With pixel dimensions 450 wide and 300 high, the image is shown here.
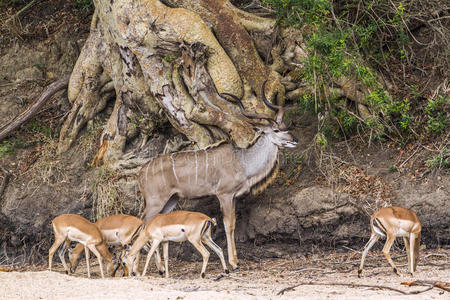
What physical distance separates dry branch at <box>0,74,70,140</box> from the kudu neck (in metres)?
4.41

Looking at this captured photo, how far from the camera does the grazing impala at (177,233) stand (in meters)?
7.88

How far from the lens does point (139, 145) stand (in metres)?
10.6

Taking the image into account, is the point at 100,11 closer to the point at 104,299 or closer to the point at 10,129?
the point at 10,129

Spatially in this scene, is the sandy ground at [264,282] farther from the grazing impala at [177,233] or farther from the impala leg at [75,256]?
the grazing impala at [177,233]

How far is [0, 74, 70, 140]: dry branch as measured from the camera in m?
11.6

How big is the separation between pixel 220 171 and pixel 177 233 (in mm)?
1344

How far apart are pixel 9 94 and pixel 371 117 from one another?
6.83 meters

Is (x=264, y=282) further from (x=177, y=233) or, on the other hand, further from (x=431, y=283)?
(x=431, y=283)

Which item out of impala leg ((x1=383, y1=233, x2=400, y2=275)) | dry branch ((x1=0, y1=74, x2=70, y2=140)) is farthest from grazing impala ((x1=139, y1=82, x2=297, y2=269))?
dry branch ((x1=0, y1=74, x2=70, y2=140))

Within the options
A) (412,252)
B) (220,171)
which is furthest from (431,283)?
(220,171)

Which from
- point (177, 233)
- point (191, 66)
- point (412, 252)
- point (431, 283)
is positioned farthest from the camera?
point (191, 66)

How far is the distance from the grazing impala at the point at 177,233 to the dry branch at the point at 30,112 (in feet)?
14.9

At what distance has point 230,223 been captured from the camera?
8781mm

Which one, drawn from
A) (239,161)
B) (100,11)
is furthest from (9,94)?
(239,161)
